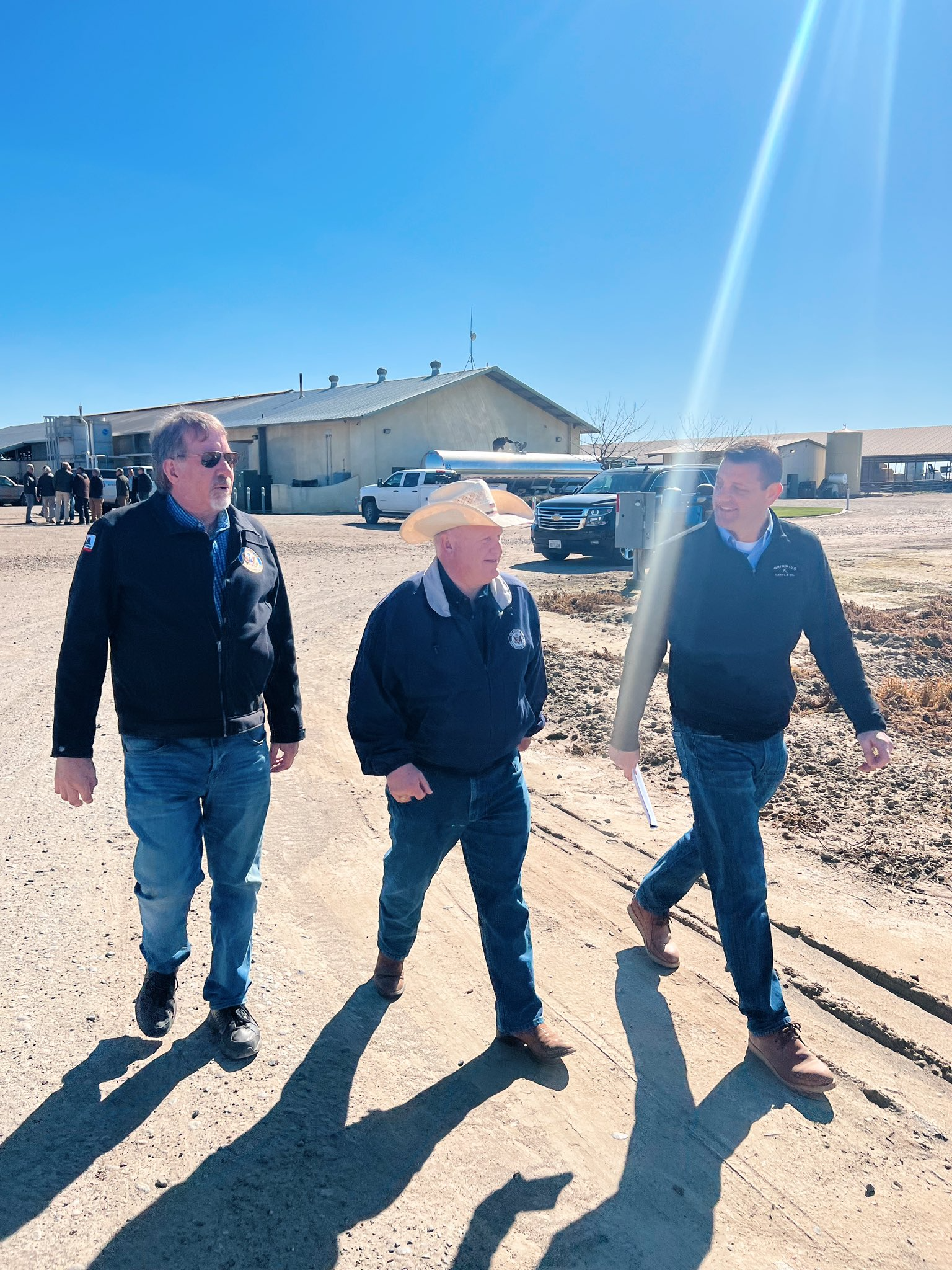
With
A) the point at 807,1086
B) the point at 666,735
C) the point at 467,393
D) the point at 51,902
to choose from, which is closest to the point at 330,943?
the point at 51,902

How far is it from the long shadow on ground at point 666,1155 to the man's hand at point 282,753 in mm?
1528

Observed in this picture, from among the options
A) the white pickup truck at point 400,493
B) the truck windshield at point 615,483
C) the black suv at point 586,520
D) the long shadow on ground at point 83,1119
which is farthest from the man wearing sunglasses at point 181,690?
the white pickup truck at point 400,493

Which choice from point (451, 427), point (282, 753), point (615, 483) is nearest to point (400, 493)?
point (451, 427)

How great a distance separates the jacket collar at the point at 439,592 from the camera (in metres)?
2.83

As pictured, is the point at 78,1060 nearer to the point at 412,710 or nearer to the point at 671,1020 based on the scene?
the point at 412,710

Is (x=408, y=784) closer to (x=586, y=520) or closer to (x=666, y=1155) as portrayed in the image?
(x=666, y=1155)

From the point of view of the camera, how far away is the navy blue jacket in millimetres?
2809

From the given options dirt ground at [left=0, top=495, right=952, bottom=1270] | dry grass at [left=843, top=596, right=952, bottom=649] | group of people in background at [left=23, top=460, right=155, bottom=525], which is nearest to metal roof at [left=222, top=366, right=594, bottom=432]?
group of people in background at [left=23, top=460, right=155, bottom=525]

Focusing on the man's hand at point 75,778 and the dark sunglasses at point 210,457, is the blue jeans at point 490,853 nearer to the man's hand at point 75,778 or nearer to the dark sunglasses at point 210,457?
the man's hand at point 75,778

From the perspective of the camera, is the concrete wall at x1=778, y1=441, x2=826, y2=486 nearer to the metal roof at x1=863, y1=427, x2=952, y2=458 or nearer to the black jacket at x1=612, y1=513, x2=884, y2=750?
the metal roof at x1=863, y1=427, x2=952, y2=458

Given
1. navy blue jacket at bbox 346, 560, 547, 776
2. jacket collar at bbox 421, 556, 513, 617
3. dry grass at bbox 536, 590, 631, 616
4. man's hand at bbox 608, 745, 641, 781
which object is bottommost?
dry grass at bbox 536, 590, 631, 616

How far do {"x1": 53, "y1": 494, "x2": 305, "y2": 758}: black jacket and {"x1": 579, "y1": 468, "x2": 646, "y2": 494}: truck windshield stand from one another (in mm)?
16013

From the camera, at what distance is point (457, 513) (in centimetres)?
279

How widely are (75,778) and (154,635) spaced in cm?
53
